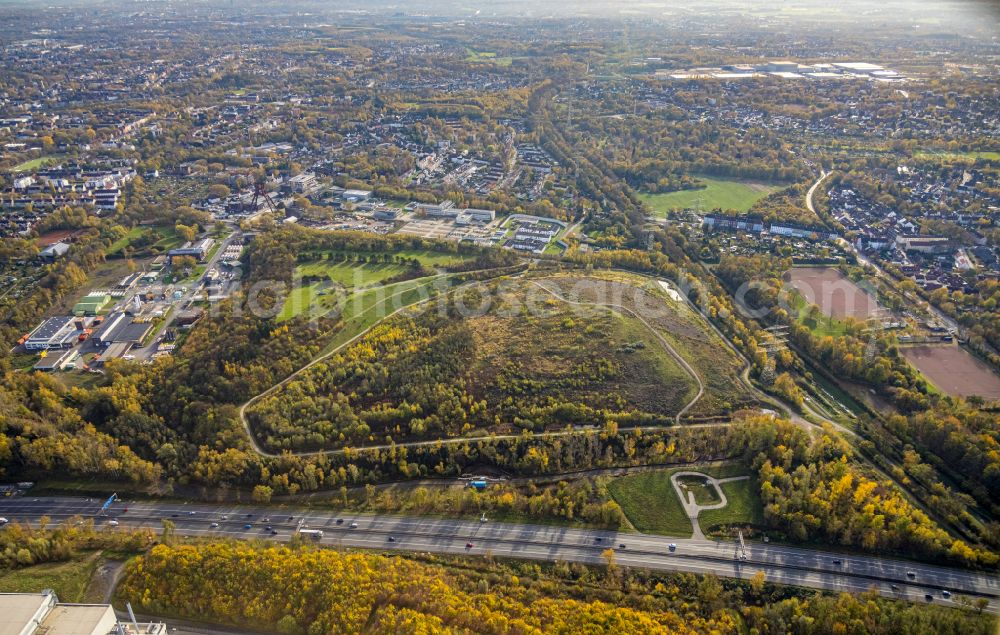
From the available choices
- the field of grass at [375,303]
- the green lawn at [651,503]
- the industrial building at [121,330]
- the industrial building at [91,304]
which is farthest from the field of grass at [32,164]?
the green lawn at [651,503]

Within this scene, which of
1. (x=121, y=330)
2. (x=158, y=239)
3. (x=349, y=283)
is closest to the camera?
(x=121, y=330)

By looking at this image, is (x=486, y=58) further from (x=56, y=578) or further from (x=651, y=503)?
(x=56, y=578)

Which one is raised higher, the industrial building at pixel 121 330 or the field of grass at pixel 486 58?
the field of grass at pixel 486 58

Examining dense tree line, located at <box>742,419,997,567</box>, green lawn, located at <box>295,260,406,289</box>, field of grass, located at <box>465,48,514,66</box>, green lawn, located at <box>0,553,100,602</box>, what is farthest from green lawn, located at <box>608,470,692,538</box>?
field of grass, located at <box>465,48,514,66</box>

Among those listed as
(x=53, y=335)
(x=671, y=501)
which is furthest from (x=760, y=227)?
(x=53, y=335)

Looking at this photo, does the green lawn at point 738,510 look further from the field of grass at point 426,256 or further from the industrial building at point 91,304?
the industrial building at point 91,304

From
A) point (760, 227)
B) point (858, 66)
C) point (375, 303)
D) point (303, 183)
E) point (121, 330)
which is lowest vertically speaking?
point (121, 330)

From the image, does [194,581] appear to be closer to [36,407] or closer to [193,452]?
[193,452]
